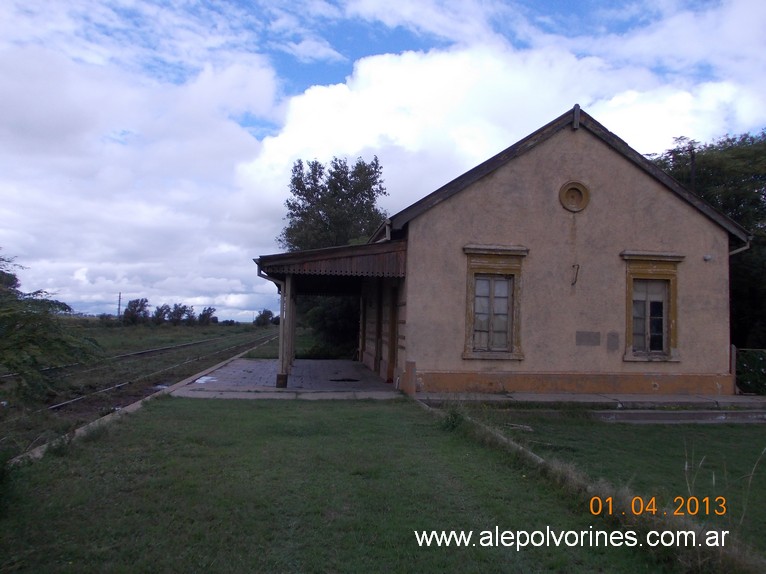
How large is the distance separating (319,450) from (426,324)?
6100 mm

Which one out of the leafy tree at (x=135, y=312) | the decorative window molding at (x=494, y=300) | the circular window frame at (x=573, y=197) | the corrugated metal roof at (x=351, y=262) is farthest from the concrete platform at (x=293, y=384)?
the leafy tree at (x=135, y=312)

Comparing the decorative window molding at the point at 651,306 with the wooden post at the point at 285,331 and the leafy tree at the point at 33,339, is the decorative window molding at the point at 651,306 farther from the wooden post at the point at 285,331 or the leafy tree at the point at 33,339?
the leafy tree at the point at 33,339

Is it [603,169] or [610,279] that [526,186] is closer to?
[603,169]

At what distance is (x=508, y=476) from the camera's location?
6.74 meters

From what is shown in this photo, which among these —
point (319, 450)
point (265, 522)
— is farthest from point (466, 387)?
point (265, 522)

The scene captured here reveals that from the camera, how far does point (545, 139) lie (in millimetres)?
14055

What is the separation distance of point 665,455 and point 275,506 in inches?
225

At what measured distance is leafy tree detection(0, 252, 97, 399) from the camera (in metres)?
4.03

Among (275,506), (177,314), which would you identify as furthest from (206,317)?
(275,506)

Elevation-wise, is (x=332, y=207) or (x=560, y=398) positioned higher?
(x=332, y=207)

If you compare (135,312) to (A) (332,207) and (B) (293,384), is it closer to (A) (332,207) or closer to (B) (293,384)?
(A) (332,207)

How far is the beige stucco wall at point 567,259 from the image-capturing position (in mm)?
13656

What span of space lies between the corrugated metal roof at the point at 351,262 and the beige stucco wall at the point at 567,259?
0.27m

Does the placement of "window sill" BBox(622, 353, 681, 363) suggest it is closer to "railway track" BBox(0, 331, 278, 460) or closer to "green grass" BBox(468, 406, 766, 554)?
"green grass" BBox(468, 406, 766, 554)
